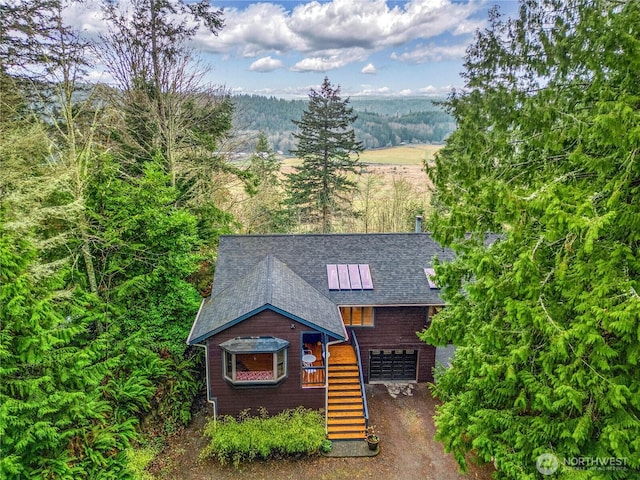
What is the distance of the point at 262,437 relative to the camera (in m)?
12.4

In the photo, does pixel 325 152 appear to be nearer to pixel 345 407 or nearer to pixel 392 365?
pixel 392 365

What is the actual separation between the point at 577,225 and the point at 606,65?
2969 mm

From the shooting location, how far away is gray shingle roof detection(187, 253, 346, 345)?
12688 millimetres

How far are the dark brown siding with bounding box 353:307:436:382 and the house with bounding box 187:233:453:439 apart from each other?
4 centimetres

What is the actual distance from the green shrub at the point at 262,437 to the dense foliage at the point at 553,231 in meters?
5.62

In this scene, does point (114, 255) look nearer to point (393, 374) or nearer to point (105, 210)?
point (105, 210)

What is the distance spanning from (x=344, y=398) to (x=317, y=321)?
3356 millimetres

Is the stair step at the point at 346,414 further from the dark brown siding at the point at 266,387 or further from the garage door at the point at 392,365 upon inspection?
the garage door at the point at 392,365

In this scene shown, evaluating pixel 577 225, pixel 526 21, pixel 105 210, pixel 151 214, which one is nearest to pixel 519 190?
pixel 577 225

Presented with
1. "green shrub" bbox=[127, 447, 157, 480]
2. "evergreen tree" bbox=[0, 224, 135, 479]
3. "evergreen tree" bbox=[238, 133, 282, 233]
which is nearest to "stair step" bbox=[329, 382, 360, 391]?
"green shrub" bbox=[127, 447, 157, 480]

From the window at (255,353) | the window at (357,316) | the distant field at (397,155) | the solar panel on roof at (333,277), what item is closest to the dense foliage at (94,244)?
the window at (255,353)

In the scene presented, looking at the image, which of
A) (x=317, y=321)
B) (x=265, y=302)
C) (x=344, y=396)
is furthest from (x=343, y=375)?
(x=265, y=302)

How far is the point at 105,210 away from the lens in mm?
13562

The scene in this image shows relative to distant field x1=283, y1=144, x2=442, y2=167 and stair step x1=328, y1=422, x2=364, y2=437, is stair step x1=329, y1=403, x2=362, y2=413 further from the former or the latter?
distant field x1=283, y1=144, x2=442, y2=167
